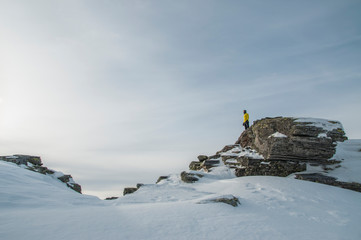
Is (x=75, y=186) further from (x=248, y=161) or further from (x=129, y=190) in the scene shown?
(x=248, y=161)

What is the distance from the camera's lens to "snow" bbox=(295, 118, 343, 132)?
16453 millimetres

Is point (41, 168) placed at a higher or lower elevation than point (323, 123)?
lower

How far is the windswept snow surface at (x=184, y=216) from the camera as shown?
5609 mm

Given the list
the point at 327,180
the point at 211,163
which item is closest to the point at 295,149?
the point at 327,180

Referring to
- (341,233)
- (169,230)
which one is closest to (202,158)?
(341,233)

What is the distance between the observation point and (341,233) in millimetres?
7980

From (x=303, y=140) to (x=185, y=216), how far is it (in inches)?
500

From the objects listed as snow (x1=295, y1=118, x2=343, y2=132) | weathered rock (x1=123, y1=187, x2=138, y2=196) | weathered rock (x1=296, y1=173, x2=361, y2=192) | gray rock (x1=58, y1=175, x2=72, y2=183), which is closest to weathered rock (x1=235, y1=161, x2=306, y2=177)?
weathered rock (x1=296, y1=173, x2=361, y2=192)

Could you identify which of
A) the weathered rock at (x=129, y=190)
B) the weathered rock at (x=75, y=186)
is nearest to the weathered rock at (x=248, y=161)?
the weathered rock at (x=129, y=190)

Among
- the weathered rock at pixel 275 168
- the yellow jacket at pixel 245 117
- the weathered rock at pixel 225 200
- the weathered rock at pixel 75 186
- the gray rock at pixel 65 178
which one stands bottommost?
the weathered rock at pixel 75 186

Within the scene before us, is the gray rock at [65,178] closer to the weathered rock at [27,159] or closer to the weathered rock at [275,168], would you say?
the weathered rock at [27,159]

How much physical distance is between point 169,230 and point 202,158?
62.6 feet

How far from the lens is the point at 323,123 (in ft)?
54.4

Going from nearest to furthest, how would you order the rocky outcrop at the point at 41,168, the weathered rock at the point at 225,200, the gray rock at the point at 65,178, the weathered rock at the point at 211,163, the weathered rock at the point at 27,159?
the weathered rock at the point at 225,200 < the rocky outcrop at the point at 41,168 < the weathered rock at the point at 27,159 < the gray rock at the point at 65,178 < the weathered rock at the point at 211,163
